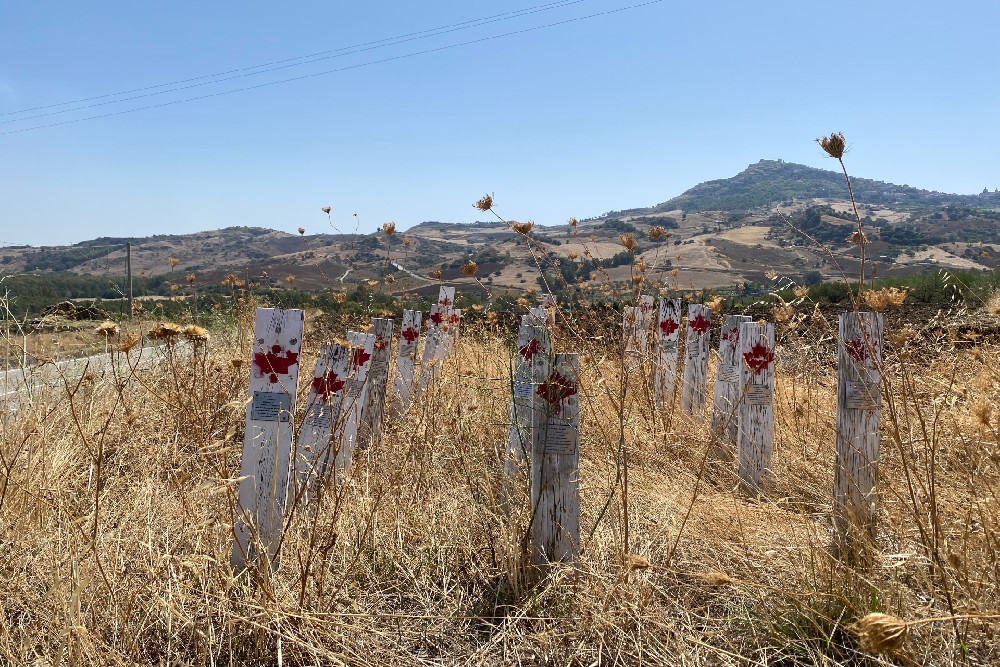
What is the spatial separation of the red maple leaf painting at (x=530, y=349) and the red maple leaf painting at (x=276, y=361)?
2.77 ft

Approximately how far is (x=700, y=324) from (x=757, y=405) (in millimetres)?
1338

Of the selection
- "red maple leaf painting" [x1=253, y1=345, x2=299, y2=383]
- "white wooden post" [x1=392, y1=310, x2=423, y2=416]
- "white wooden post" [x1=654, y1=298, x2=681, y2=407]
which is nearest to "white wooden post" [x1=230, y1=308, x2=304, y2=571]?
"red maple leaf painting" [x1=253, y1=345, x2=299, y2=383]

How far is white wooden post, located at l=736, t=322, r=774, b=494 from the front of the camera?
371cm

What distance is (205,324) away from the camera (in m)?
9.65

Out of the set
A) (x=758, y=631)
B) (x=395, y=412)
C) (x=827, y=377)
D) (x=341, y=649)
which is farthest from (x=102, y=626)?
(x=827, y=377)

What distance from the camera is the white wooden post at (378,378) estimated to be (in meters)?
4.50

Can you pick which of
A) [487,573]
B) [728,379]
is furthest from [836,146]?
[728,379]

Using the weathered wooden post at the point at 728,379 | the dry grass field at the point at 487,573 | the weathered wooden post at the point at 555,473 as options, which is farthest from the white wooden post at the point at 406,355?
the weathered wooden post at the point at 555,473

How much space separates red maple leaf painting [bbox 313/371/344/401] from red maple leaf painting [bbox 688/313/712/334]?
2.98 meters

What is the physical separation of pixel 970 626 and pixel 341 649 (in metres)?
1.78

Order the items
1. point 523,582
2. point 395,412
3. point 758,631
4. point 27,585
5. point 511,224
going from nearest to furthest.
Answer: point 758,631 → point 27,585 → point 523,582 → point 511,224 → point 395,412

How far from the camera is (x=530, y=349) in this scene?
2.65 m

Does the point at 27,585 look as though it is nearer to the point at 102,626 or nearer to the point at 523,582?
the point at 102,626

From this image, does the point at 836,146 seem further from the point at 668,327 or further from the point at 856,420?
the point at 668,327
